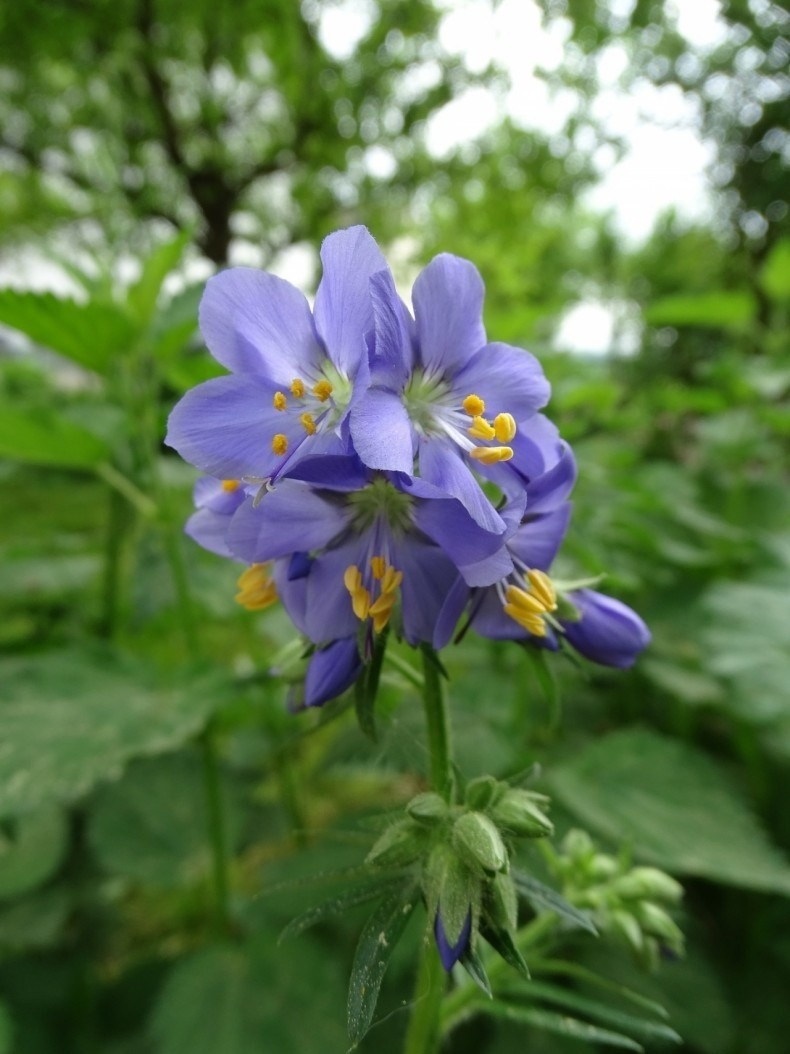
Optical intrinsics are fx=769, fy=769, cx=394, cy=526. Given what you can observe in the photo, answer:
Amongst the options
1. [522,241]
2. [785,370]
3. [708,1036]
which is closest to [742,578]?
[785,370]

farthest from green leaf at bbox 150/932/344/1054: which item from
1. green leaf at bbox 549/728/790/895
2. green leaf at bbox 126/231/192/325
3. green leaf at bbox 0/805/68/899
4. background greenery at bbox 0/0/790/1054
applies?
green leaf at bbox 126/231/192/325

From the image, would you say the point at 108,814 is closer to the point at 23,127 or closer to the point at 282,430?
the point at 282,430

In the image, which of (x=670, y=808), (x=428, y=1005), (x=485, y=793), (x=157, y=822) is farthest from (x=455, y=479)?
(x=157, y=822)

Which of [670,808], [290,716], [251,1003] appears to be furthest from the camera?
[290,716]

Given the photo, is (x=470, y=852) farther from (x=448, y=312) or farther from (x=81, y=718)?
(x=81, y=718)

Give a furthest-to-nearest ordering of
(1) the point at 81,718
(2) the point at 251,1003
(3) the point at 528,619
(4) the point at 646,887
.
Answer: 1. (2) the point at 251,1003
2. (1) the point at 81,718
3. (4) the point at 646,887
4. (3) the point at 528,619

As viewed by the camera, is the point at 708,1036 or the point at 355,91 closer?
the point at 708,1036
